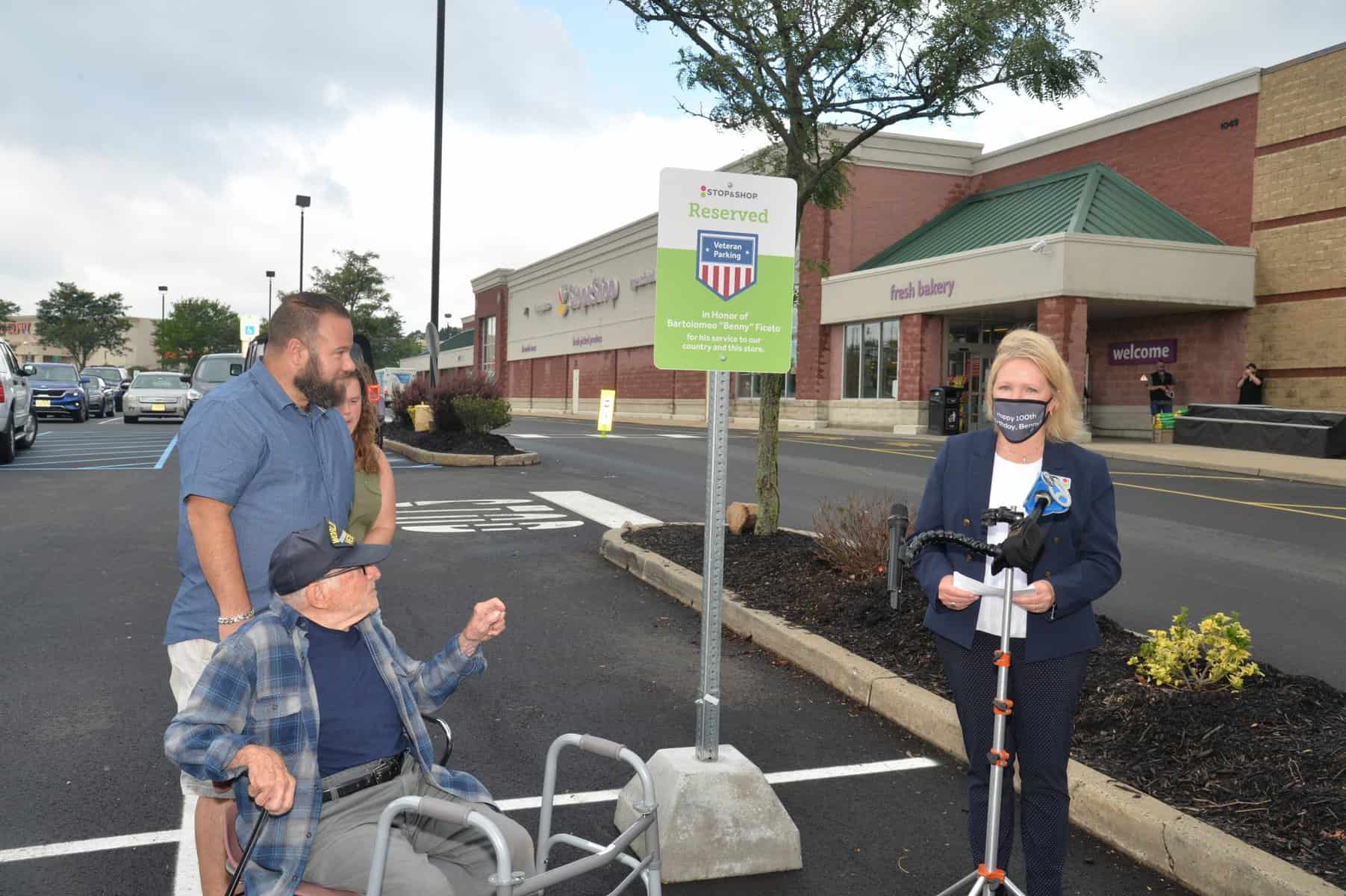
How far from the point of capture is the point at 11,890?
Answer: 138 inches

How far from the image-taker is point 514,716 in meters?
5.41

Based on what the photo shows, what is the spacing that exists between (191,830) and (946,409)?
27768mm

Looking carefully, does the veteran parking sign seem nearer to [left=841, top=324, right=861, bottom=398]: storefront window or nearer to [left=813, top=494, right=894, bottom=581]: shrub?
[left=813, top=494, right=894, bottom=581]: shrub

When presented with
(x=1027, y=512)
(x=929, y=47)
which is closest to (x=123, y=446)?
(x=929, y=47)

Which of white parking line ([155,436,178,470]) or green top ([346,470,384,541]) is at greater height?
green top ([346,470,384,541])

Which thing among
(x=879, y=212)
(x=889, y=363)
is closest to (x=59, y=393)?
(x=889, y=363)

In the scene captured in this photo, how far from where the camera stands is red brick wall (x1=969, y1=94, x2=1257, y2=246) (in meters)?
27.9

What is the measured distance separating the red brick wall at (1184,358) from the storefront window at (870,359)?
5.96 meters

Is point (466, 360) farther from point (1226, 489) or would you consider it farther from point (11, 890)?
point (11, 890)

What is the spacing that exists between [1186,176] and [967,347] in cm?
757

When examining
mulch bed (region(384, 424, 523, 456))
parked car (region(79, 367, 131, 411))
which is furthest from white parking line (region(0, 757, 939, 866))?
parked car (region(79, 367, 131, 411))

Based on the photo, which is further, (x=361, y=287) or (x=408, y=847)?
(x=361, y=287)

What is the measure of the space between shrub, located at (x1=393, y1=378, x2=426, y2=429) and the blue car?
12.2 meters

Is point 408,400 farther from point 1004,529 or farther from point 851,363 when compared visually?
point 1004,529
